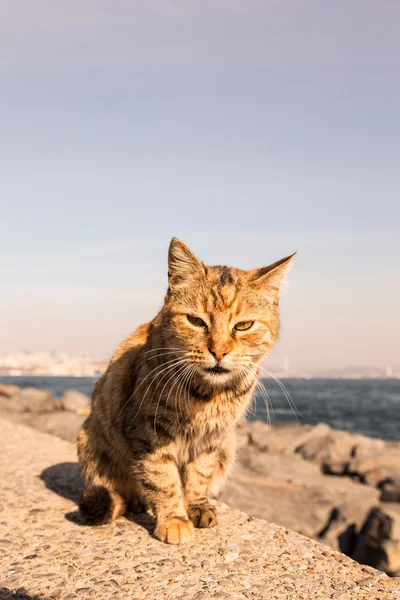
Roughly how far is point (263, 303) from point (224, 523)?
68.3 inches

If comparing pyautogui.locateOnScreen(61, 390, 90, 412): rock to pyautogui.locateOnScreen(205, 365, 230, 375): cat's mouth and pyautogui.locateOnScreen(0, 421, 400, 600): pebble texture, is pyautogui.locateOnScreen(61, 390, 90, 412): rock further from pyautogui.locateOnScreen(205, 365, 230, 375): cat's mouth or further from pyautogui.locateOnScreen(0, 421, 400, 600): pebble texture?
pyautogui.locateOnScreen(205, 365, 230, 375): cat's mouth

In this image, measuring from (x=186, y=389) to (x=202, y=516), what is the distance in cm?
109

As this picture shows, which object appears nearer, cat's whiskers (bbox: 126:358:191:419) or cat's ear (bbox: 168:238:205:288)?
cat's whiskers (bbox: 126:358:191:419)

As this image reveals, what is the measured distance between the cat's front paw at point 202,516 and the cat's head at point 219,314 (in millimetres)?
1098

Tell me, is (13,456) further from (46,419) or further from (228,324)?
(46,419)

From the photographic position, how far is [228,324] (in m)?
3.65

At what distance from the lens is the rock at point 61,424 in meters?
10.3

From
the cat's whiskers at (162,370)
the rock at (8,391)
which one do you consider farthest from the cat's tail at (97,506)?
the rock at (8,391)

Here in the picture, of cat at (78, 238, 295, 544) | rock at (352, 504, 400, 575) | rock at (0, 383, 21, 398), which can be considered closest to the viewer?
cat at (78, 238, 295, 544)

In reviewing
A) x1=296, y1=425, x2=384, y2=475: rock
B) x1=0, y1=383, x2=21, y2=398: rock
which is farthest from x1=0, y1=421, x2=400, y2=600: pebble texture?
x1=0, y1=383, x2=21, y2=398: rock

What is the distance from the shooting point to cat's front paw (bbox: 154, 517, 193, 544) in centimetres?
379

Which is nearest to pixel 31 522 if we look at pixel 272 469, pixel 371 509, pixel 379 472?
pixel 371 509

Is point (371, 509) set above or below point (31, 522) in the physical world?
below

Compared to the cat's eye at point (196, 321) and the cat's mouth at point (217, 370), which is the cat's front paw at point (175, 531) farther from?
the cat's eye at point (196, 321)
